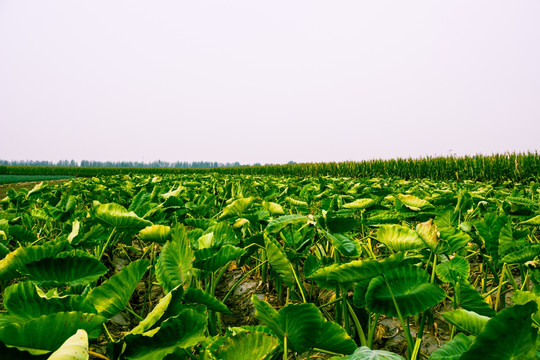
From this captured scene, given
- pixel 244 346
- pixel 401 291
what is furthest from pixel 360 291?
pixel 244 346

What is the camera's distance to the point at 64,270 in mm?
680

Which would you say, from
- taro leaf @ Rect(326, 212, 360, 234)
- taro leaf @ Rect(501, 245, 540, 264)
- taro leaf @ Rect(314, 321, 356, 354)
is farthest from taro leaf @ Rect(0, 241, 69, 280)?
taro leaf @ Rect(501, 245, 540, 264)

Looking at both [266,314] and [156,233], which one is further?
[156,233]

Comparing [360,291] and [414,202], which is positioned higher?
[414,202]

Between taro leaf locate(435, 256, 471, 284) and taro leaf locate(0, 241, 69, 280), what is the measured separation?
0.96 meters

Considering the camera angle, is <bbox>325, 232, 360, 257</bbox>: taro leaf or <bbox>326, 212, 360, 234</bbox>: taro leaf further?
<bbox>326, 212, 360, 234</bbox>: taro leaf

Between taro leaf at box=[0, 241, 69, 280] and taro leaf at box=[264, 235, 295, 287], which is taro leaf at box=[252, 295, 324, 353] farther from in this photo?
taro leaf at box=[0, 241, 69, 280]

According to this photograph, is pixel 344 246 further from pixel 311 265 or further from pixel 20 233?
pixel 20 233

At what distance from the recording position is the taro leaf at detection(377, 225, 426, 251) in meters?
A: 0.80

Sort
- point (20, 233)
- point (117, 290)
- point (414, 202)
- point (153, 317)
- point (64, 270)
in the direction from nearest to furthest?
point (153, 317), point (117, 290), point (64, 270), point (20, 233), point (414, 202)

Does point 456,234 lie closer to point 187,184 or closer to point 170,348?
point 170,348

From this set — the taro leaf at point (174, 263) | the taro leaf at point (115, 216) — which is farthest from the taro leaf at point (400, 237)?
the taro leaf at point (115, 216)

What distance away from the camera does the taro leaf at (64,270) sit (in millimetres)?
651

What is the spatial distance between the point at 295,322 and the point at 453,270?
48 centimetres
